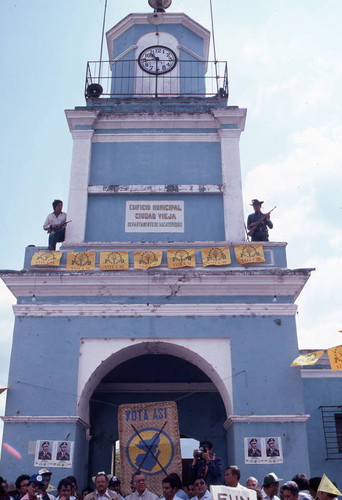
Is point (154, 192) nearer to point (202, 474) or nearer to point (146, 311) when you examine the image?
point (146, 311)

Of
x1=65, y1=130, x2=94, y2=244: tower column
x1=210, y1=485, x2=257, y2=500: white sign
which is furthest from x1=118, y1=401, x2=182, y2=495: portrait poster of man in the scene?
x1=65, y1=130, x2=94, y2=244: tower column

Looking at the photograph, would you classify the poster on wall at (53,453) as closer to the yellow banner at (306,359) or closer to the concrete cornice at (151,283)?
the concrete cornice at (151,283)

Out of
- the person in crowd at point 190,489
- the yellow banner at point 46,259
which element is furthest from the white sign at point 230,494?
the yellow banner at point 46,259

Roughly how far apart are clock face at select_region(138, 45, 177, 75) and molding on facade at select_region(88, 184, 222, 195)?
12.7ft

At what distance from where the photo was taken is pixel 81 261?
11102 mm

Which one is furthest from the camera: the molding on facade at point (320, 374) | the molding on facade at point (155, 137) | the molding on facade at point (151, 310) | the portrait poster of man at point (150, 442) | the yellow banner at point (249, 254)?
the molding on facade at point (155, 137)

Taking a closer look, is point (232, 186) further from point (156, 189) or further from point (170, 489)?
point (170, 489)

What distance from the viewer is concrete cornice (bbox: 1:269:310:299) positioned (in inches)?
423

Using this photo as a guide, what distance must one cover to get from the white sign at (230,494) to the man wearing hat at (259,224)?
6672 millimetres

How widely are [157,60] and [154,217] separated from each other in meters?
5.03

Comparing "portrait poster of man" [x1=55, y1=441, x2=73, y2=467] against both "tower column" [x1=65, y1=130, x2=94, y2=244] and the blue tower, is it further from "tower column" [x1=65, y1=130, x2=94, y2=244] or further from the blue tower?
"tower column" [x1=65, y1=130, x2=94, y2=244]

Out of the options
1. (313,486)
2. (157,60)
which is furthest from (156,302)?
(157,60)

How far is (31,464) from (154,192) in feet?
20.3

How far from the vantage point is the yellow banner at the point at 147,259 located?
36.1 feet
